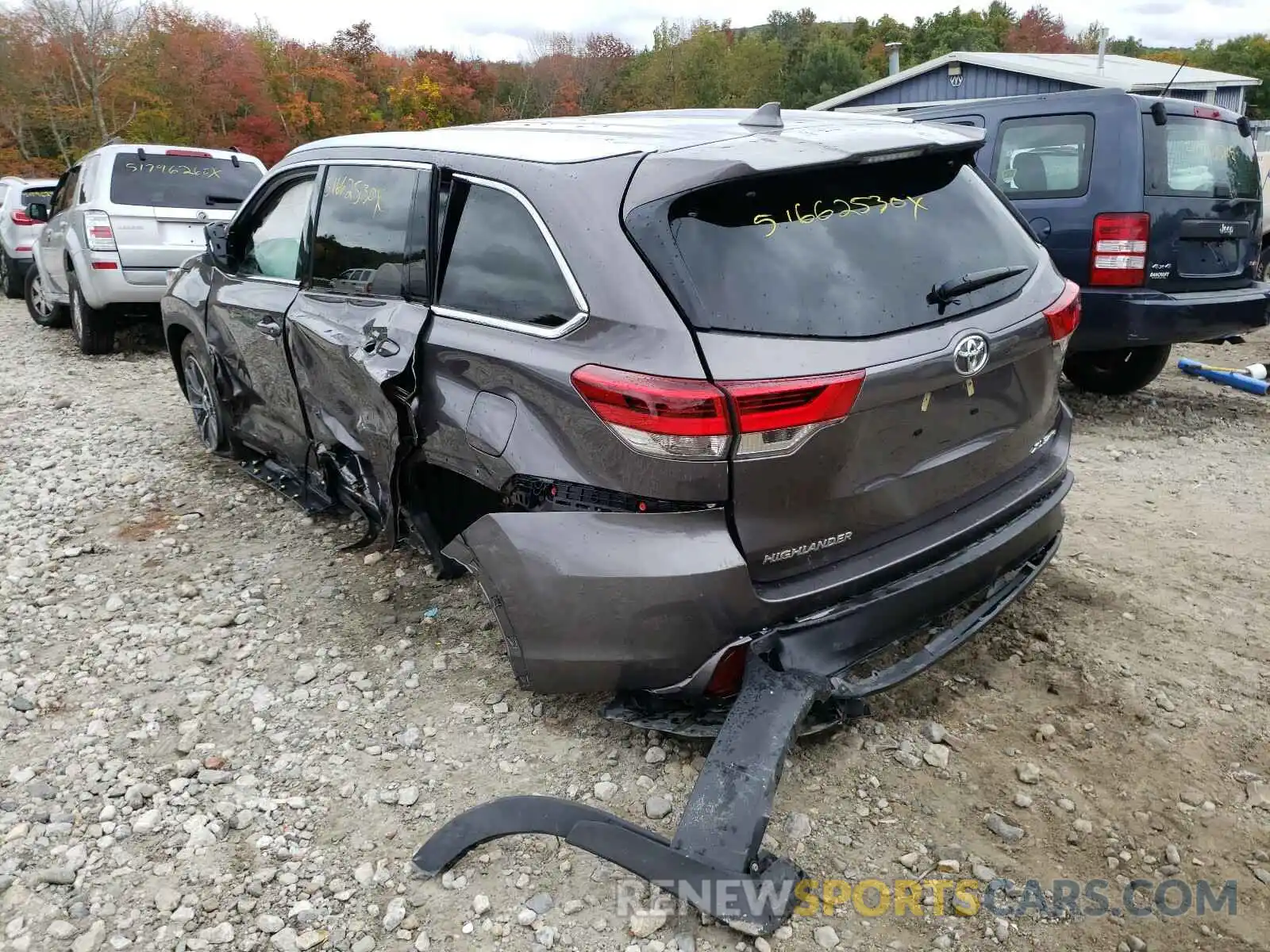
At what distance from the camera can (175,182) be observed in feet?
27.3

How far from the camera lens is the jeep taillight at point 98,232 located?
786 centimetres

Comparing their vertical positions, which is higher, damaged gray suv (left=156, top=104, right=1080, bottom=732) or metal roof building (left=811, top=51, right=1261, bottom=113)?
metal roof building (left=811, top=51, right=1261, bottom=113)

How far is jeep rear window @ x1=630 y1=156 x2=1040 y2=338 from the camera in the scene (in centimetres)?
237

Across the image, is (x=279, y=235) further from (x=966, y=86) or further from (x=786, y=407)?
(x=966, y=86)

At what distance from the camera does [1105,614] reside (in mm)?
3479

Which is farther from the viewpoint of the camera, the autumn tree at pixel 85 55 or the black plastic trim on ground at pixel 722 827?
the autumn tree at pixel 85 55

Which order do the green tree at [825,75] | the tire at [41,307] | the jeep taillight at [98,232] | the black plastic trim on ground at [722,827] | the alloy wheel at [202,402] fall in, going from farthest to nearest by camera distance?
the green tree at [825,75], the tire at [41,307], the jeep taillight at [98,232], the alloy wheel at [202,402], the black plastic trim on ground at [722,827]

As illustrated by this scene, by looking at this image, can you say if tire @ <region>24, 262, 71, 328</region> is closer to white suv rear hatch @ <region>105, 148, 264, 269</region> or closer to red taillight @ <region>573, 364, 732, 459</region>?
white suv rear hatch @ <region>105, 148, 264, 269</region>

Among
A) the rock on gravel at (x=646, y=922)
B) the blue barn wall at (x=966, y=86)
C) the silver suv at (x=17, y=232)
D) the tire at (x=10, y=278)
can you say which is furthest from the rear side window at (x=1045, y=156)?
the blue barn wall at (x=966, y=86)

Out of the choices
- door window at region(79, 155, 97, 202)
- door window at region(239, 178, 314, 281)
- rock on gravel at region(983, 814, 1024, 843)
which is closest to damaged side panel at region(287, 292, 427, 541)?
door window at region(239, 178, 314, 281)

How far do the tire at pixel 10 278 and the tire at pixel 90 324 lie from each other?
455cm

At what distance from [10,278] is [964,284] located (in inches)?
540

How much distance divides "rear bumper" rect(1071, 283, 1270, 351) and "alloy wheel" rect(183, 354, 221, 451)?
200 inches

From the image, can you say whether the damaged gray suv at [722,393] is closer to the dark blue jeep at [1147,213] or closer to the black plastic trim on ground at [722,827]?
the black plastic trim on ground at [722,827]
